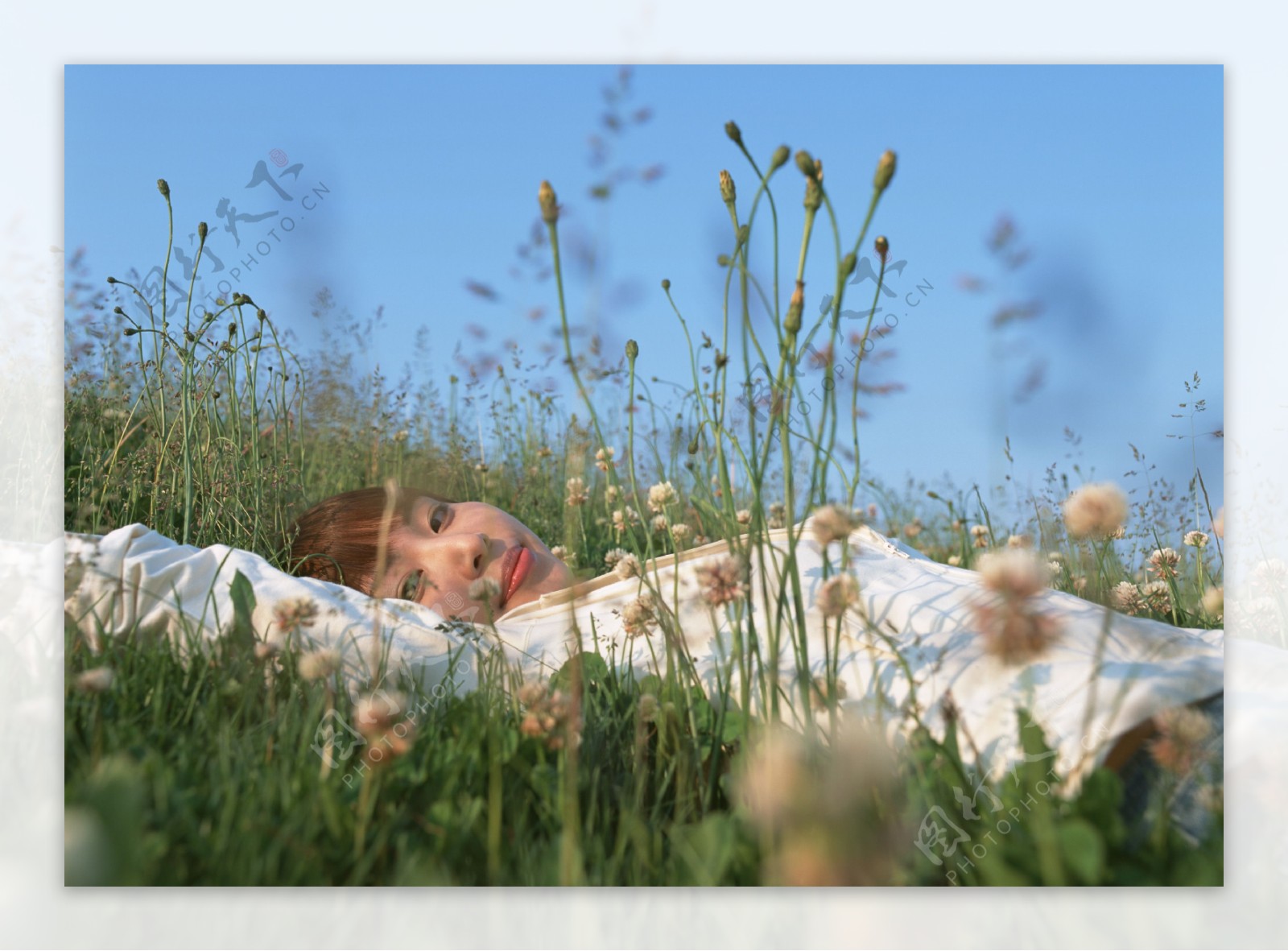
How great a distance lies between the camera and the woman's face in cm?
188

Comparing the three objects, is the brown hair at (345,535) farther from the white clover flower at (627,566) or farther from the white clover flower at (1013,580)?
the white clover flower at (1013,580)

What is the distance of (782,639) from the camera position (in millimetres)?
1419

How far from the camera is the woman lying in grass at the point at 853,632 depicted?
1062 mm

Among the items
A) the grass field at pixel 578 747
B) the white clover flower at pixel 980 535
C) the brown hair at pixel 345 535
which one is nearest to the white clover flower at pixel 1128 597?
the grass field at pixel 578 747

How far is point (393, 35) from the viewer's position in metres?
1.57

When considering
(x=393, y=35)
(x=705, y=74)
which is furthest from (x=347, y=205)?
(x=705, y=74)

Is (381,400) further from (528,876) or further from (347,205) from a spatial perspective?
(528,876)

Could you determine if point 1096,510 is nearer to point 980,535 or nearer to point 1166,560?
point 1166,560

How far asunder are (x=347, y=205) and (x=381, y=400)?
449 mm

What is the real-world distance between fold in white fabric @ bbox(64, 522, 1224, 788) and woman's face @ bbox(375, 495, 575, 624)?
0.17 m

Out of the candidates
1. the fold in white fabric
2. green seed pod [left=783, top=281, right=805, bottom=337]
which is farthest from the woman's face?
green seed pod [left=783, top=281, right=805, bottom=337]

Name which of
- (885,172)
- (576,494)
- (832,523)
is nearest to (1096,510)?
(832,523)

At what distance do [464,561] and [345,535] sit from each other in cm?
34

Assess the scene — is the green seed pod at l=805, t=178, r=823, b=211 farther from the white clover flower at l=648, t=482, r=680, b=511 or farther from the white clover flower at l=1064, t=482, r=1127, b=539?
the white clover flower at l=648, t=482, r=680, b=511
